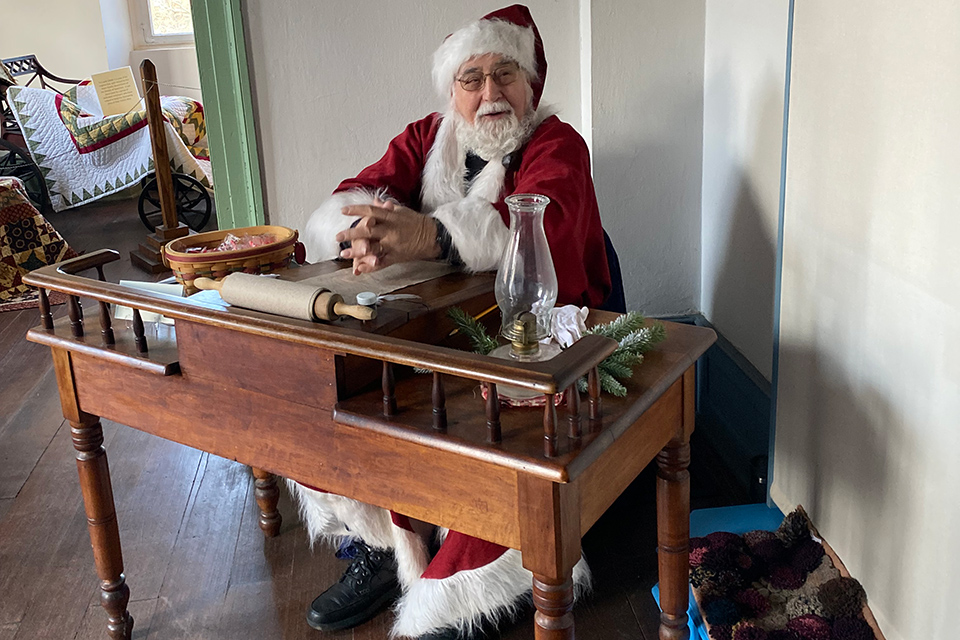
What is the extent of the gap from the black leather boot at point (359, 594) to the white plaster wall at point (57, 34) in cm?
723

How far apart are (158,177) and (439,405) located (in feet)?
12.9

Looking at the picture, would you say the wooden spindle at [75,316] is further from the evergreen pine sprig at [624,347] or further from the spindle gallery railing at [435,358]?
the evergreen pine sprig at [624,347]

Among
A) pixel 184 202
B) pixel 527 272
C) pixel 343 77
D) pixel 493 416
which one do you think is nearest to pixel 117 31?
pixel 184 202

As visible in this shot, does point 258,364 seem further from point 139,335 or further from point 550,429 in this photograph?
point 550,429

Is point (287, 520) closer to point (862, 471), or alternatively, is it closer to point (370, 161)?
point (370, 161)

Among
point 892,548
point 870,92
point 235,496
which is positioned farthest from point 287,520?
point 870,92

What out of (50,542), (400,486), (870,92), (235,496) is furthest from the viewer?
(235,496)

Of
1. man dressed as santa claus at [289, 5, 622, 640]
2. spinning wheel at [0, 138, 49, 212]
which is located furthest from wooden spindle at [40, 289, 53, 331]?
spinning wheel at [0, 138, 49, 212]

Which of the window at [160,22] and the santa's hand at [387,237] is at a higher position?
the window at [160,22]

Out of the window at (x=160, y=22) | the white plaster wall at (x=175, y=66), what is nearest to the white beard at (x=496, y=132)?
the white plaster wall at (x=175, y=66)

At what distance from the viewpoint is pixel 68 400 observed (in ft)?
5.36

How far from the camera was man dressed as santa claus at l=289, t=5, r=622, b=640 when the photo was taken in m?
1.63

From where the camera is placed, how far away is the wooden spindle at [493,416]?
1.06 metres

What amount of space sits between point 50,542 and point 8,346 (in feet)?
5.93
